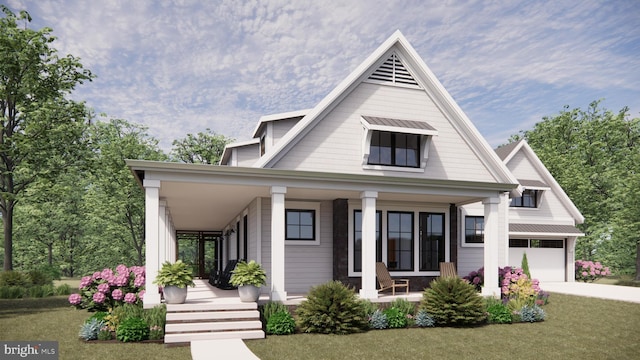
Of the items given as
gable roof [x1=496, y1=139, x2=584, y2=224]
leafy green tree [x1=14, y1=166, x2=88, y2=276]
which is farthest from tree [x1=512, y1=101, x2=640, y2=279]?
leafy green tree [x1=14, y1=166, x2=88, y2=276]

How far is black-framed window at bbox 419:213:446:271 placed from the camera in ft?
54.4

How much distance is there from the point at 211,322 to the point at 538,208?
20917 mm

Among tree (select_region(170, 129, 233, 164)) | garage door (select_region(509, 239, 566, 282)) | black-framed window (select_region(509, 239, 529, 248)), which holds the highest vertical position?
tree (select_region(170, 129, 233, 164))

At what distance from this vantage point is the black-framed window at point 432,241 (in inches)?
653

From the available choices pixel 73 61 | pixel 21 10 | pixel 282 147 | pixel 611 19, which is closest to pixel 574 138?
pixel 611 19

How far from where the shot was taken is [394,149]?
1622 centimetres

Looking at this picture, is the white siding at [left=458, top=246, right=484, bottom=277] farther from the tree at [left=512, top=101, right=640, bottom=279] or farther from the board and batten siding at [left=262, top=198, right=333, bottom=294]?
the tree at [left=512, top=101, right=640, bottom=279]

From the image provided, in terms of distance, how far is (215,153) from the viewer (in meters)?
41.8

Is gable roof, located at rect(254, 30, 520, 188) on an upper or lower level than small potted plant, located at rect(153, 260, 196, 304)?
upper

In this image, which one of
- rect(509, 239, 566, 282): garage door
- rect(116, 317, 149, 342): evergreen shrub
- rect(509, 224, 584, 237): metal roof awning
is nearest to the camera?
rect(116, 317, 149, 342): evergreen shrub

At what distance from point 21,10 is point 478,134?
21.9m

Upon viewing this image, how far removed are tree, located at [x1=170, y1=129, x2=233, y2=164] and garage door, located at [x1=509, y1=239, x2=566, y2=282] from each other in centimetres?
2602

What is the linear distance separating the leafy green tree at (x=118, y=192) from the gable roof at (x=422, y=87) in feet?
80.0

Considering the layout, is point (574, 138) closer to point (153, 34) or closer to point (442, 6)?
point (442, 6)
